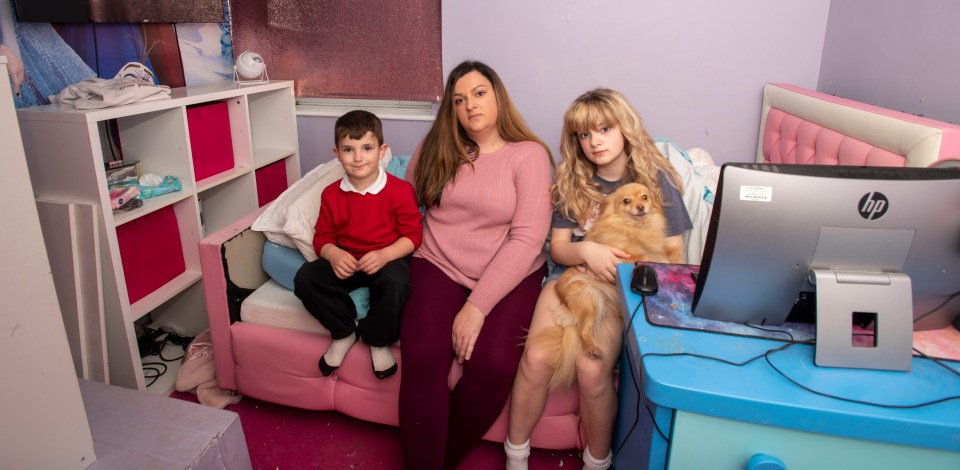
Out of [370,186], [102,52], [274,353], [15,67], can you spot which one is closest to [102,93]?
[15,67]

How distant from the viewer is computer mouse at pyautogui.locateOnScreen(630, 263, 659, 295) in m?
1.26

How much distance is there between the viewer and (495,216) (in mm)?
1855

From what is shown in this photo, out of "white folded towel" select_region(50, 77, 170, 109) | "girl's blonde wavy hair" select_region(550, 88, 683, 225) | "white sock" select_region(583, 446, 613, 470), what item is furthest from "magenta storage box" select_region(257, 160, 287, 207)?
"white sock" select_region(583, 446, 613, 470)

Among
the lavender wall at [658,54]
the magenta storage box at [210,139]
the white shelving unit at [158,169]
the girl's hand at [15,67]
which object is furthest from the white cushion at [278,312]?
the lavender wall at [658,54]

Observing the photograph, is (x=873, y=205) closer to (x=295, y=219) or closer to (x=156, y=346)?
(x=295, y=219)

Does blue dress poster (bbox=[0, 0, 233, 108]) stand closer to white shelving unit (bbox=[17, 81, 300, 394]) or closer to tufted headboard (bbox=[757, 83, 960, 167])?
white shelving unit (bbox=[17, 81, 300, 394])

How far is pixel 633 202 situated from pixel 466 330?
0.62m

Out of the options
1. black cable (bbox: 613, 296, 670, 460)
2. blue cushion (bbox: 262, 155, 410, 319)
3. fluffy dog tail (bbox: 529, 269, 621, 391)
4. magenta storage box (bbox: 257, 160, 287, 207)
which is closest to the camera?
black cable (bbox: 613, 296, 670, 460)

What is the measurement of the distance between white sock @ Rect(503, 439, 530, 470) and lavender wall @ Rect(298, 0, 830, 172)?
1459 mm

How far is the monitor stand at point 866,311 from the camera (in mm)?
1001

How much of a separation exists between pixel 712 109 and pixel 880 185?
1702mm

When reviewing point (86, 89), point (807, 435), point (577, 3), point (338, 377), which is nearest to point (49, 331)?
point (338, 377)

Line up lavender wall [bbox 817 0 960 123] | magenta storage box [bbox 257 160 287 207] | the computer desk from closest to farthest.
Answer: the computer desk
lavender wall [bbox 817 0 960 123]
magenta storage box [bbox 257 160 287 207]

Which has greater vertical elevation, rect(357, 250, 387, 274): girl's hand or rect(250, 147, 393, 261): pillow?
rect(250, 147, 393, 261): pillow
